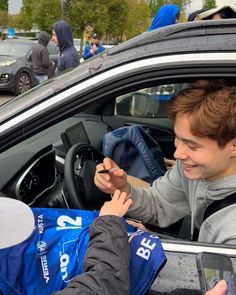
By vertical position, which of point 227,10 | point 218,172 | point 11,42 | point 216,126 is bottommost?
point 11,42

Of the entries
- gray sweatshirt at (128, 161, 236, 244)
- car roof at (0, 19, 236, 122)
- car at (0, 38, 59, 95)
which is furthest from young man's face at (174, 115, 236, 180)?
car at (0, 38, 59, 95)

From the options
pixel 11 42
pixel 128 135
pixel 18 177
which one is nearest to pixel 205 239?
pixel 18 177

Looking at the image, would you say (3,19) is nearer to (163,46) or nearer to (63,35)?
(63,35)

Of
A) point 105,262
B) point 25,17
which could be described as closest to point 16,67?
point 105,262

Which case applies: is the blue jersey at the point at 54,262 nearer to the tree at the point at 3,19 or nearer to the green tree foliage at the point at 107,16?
the green tree foliage at the point at 107,16

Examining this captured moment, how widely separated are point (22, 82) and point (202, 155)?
9.94 m

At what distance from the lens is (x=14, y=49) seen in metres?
11.4

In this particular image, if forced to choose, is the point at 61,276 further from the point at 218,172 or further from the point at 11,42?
the point at 11,42

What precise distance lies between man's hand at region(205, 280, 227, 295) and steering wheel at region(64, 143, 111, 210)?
824mm

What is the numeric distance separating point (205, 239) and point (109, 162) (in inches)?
20.4

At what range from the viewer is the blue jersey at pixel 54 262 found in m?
1.20

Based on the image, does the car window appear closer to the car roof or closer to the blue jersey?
the car roof

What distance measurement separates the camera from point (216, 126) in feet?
4.45

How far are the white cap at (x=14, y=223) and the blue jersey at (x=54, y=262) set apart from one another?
0.02 meters
